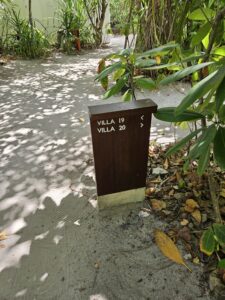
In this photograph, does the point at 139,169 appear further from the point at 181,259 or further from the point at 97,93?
the point at 97,93

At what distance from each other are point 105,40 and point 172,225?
6.87 m

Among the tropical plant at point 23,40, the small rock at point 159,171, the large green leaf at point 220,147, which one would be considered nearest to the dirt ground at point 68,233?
the small rock at point 159,171

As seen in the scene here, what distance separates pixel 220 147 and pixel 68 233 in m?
1.01

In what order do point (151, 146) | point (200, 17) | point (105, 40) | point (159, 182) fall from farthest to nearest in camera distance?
1. point (105, 40)
2. point (151, 146)
3. point (159, 182)
4. point (200, 17)

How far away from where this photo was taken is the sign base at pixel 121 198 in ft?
5.46

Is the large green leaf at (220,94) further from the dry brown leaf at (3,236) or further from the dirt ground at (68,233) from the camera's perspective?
the dry brown leaf at (3,236)

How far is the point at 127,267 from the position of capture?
4.48 feet

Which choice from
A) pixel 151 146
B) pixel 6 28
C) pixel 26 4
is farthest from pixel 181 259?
pixel 26 4

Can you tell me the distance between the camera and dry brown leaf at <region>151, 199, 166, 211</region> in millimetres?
1690

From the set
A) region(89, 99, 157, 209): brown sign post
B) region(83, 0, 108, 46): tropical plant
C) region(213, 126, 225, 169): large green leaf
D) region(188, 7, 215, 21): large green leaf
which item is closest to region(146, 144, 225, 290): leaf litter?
region(89, 99, 157, 209): brown sign post

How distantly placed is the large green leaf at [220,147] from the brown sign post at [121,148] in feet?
1.42

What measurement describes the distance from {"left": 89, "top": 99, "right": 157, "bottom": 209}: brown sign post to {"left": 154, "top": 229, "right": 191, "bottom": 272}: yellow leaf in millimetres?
295

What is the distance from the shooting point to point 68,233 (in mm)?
1572

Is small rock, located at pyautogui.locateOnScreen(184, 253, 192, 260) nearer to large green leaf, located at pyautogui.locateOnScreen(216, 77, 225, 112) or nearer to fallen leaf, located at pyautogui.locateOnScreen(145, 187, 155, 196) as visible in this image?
fallen leaf, located at pyautogui.locateOnScreen(145, 187, 155, 196)
